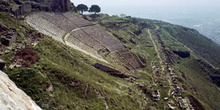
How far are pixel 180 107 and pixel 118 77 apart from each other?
13574mm

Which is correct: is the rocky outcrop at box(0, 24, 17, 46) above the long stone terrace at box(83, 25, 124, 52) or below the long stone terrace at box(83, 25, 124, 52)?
above

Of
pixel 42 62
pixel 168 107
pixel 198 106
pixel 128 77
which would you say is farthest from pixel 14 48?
pixel 198 106

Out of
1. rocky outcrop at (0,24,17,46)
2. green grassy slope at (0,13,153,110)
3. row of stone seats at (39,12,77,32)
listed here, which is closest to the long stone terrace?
row of stone seats at (39,12,77,32)

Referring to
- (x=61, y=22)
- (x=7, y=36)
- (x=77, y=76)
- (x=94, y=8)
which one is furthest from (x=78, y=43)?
(x=94, y=8)

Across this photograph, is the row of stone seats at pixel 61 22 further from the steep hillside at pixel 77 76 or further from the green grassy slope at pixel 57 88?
the green grassy slope at pixel 57 88

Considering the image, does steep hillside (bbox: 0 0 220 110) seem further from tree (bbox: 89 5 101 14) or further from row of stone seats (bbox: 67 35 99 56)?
tree (bbox: 89 5 101 14)

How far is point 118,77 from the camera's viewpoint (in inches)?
1251

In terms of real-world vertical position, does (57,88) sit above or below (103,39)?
below

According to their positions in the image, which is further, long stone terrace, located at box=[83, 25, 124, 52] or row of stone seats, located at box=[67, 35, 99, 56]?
long stone terrace, located at box=[83, 25, 124, 52]

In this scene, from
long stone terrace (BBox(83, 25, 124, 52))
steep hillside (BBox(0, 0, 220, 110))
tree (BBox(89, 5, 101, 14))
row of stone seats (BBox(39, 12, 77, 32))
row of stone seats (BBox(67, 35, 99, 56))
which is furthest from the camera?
tree (BBox(89, 5, 101, 14))

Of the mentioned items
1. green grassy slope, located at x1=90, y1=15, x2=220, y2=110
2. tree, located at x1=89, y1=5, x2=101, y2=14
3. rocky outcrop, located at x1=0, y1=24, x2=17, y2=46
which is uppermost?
tree, located at x1=89, y1=5, x2=101, y2=14

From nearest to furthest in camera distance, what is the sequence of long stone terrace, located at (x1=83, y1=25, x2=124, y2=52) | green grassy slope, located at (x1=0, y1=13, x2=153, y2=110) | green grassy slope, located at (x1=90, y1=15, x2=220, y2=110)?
green grassy slope, located at (x1=0, y1=13, x2=153, y2=110) < green grassy slope, located at (x1=90, y1=15, x2=220, y2=110) < long stone terrace, located at (x1=83, y1=25, x2=124, y2=52)

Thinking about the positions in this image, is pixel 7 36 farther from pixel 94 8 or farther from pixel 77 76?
pixel 94 8

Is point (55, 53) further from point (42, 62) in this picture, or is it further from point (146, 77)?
point (146, 77)
